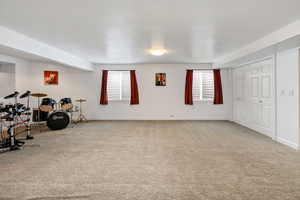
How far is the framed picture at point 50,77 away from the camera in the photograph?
7.82m

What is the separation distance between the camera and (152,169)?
3.01m

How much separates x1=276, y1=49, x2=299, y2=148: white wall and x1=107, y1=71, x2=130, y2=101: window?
541 cm

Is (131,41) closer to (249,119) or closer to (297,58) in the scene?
(297,58)

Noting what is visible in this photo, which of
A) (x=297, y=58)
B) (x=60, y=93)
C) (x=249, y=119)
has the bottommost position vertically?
(x=249, y=119)

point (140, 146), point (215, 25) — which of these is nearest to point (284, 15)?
point (215, 25)

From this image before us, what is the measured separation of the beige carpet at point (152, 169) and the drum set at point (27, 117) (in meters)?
0.43

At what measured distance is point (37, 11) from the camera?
2775 mm

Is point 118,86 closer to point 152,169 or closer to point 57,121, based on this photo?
point 57,121

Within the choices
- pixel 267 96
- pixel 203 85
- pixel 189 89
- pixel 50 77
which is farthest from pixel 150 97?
pixel 267 96

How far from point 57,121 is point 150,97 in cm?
369

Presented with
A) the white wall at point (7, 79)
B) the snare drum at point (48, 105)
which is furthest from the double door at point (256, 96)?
the white wall at point (7, 79)

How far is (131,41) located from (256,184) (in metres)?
3.51

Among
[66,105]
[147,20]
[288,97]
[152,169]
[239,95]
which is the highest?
[147,20]

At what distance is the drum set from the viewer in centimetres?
420
